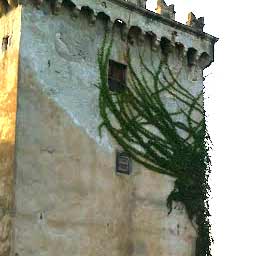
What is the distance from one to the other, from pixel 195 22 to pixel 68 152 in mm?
6943

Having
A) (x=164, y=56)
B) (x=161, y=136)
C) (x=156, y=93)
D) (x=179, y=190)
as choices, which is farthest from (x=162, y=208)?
(x=164, y=56)

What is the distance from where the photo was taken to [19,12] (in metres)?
17.2

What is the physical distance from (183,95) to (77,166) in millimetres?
4957

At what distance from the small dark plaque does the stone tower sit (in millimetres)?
156

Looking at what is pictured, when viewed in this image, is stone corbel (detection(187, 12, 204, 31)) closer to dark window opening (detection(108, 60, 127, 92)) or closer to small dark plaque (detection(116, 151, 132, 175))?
dark window opening (detection(108, 60, 127, 92))

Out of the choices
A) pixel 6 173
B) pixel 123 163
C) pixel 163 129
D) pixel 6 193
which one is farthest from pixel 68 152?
pixel 163 129

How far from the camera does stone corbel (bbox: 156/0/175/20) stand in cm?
2028

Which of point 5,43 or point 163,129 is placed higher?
point 5,43

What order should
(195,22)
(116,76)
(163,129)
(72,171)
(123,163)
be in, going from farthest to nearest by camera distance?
(195,22)
(163,129)
(116,76)
(123,163)
(72,171)

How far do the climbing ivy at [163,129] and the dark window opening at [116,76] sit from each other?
0.53 feet

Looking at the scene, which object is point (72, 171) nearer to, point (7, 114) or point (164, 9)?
point (7, 114)

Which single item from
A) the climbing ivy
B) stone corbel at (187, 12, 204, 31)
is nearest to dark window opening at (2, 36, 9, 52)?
the climbing ivy

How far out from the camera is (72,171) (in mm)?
17047

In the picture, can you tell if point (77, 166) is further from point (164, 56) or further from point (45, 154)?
point (164, 56)
